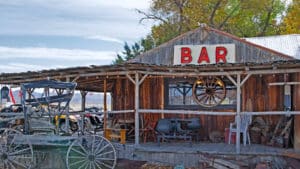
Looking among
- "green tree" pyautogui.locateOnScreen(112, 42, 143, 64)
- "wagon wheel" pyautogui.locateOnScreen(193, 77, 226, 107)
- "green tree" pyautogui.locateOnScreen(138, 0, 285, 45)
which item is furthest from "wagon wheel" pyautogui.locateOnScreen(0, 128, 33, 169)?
"green tree" pyautogui.locateOnScreen(112, 42, 143, 64)

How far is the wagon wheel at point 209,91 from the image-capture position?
13703mm

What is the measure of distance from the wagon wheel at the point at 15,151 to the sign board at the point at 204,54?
6.01 m

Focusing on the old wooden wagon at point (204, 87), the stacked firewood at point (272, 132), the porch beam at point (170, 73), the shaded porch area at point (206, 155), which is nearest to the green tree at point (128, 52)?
the old wooden wagon at point (204, 87)

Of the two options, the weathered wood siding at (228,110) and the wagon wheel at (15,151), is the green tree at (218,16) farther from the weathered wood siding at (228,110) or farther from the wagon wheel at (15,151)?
the wagon wheel at (15,151)

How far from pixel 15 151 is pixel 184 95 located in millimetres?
5632

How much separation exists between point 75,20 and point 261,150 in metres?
9.33

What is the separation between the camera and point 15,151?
11.0 m

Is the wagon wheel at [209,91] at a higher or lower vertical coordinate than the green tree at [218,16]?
lower

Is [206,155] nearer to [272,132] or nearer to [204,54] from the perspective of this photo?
[272,132]

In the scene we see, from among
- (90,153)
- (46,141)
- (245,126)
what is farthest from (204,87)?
(46,141)

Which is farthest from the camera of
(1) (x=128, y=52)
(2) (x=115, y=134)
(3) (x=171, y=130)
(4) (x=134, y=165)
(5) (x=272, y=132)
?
(1) (x=128, y=52)

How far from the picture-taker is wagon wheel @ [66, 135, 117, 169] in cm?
1076

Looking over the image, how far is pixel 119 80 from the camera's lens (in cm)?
1490

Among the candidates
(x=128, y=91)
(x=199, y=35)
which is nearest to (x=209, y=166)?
(x=128, y=91)
